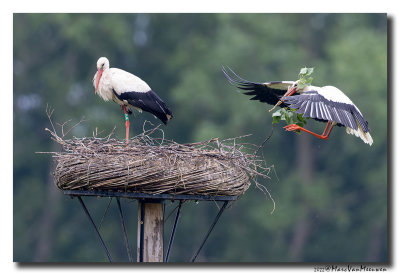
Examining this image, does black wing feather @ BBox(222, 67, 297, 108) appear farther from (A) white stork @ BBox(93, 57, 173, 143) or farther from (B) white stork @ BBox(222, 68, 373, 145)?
(A) white stork @ BBox(93, 57, 173, 143)

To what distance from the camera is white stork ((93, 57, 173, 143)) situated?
1020cm

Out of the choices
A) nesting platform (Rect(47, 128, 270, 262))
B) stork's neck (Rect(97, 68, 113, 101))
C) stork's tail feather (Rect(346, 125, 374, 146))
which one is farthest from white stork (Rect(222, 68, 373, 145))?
stork's neck (Rect(97, 68, 113, 101))

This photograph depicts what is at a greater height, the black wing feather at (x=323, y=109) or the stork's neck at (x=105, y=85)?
the stork's neck at (x=105, y=85)

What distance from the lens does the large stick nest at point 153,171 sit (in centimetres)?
750

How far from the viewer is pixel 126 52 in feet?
84.3

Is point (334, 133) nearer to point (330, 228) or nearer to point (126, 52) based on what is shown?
point (330, 228)

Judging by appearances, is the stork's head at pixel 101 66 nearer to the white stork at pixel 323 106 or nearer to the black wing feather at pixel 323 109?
the white stork at pixel 323 106

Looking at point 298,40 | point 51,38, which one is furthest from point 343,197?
point 51,38

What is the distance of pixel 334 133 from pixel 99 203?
21.7ft

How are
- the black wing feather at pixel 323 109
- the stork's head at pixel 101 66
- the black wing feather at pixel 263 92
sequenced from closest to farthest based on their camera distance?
the black wing feather at pixel 323 109
the black wing feather at pixel 263 92
the stork's head at pixel 101 66

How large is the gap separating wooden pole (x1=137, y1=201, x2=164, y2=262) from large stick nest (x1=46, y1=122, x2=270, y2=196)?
408mm

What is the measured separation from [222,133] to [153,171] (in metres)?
16.2

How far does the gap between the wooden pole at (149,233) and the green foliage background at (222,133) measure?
15.6 metres

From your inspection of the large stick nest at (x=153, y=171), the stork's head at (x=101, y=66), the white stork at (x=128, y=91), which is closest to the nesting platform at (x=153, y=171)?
the large stick nest at (x=153, y=171)
